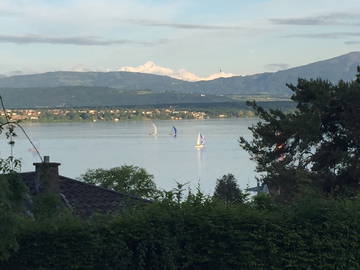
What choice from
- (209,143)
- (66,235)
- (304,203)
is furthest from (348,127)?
(209,143)

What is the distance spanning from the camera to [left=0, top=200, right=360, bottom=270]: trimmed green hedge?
12859 millimetres

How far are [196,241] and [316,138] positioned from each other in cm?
2052

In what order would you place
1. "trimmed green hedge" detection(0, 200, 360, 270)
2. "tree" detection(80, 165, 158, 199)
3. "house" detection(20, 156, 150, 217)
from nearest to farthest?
"trimmed green hedge" detection(0, 200, 360, 270) < "house" detection(20, 156, 150, 217) < "tree" detection(80, 165, 158, 199)

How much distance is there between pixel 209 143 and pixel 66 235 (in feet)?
579

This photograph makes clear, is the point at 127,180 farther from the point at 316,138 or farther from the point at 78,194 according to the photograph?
the point at 78,194

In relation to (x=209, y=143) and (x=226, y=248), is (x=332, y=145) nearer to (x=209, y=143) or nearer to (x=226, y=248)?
(x=226, y=248)

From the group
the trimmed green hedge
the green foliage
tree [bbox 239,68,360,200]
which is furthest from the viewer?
tree [bbox 239,68,360,200]

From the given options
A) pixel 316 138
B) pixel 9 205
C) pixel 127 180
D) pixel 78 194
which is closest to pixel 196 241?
pixel 9 205

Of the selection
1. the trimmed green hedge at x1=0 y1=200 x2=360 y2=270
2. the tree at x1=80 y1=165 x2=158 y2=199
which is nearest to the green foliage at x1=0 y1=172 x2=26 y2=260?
the trimmed green hedge at x1=0 y1=200 x2=360 y2=270

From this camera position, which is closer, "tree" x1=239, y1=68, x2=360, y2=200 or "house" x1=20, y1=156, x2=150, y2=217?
"house" x1=20, y1=156, x2=150, y2=217

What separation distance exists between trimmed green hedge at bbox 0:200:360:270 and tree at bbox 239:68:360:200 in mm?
16007

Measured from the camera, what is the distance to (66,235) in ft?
42.3

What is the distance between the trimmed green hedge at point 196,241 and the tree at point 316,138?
16007 millimetres

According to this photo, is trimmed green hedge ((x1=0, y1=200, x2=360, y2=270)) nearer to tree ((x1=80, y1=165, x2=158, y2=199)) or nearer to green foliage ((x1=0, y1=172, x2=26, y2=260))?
green foliage ((x1=0, y1=172, x2=26, y2=260))
